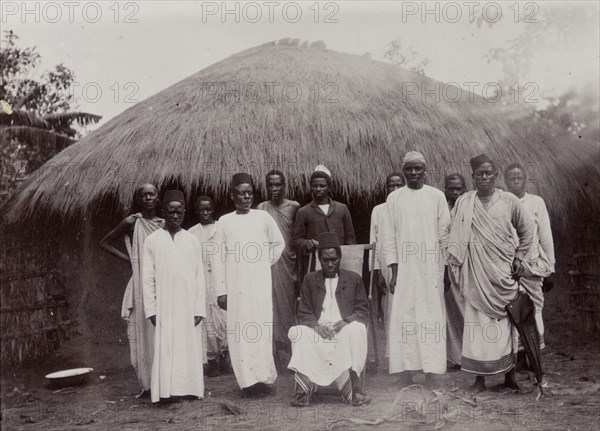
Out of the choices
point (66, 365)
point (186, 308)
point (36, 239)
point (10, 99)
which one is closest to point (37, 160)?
point (10, 99)

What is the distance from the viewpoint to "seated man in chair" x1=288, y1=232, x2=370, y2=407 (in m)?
4.76

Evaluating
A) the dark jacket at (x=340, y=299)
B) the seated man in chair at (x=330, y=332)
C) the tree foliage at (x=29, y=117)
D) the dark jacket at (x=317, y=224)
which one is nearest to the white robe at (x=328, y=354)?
the seated man in chair at (x=330, y=332)

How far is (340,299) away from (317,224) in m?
1.21

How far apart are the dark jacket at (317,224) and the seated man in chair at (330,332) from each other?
0.97 meters

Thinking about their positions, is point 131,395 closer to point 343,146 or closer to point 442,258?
point 442,258

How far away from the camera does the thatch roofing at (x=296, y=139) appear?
7.15 metres

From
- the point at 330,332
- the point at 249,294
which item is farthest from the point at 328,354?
the point at 249,294

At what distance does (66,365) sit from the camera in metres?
7.16

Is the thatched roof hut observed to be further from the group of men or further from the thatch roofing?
the group of men

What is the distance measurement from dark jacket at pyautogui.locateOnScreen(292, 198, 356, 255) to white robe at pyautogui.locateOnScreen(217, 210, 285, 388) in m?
0.59

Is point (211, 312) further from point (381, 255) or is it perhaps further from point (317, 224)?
point (381, 255)

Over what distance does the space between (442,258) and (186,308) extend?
84.2 inches

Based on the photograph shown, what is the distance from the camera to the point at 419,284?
5.33 meters

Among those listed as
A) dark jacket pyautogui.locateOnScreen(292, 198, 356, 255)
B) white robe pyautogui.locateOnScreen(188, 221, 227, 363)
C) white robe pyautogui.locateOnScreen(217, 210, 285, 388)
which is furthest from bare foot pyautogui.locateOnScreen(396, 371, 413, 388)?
white robe pyautogui.locateOnScreen(188, 221, 227, 363)
